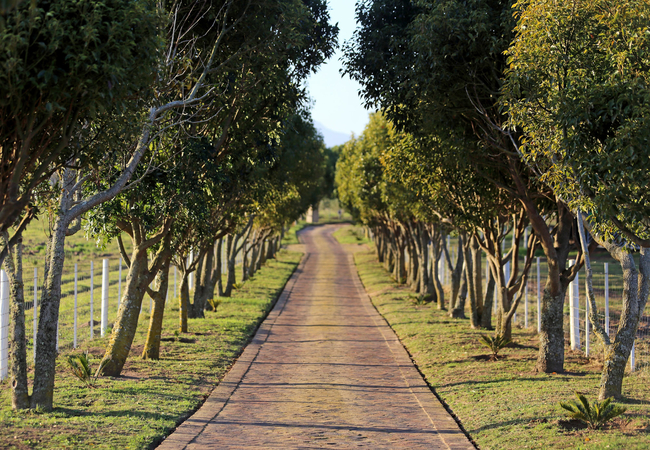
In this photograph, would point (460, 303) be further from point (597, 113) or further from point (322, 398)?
point (597, 113)

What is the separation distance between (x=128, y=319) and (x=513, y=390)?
6.63 meters

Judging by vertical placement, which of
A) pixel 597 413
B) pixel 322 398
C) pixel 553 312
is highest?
pixel 553 312

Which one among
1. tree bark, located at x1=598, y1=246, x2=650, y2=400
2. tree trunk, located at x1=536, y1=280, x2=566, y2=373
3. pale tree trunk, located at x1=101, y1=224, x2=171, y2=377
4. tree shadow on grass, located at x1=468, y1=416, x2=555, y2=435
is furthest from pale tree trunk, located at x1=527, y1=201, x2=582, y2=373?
pale tree trunk, located at x1=101, y1=224, x2=171, y2=377

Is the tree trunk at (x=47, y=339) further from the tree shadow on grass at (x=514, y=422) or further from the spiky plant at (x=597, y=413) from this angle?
the spiky plant at (x=597, y=413)

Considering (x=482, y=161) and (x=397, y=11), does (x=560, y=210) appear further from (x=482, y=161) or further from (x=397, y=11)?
(x=397, y=11)

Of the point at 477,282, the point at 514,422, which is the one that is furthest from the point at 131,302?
the point at 477,282

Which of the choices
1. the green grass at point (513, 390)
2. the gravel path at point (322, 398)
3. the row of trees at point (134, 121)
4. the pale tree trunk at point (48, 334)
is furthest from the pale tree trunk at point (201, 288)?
the pale tree trunk at point (48, 334)

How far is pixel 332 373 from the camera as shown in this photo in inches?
476

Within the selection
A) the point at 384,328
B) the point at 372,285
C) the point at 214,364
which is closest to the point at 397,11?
the point at 214,364

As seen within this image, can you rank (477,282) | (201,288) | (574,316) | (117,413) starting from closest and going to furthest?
(117,413), (574,316), (477,282), (201,288)

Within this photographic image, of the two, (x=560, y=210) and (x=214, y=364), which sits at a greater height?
(x=560, y=210)

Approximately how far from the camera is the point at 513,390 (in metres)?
9.95

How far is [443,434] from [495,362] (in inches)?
191

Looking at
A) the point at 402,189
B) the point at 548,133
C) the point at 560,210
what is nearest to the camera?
the point at 548,133
